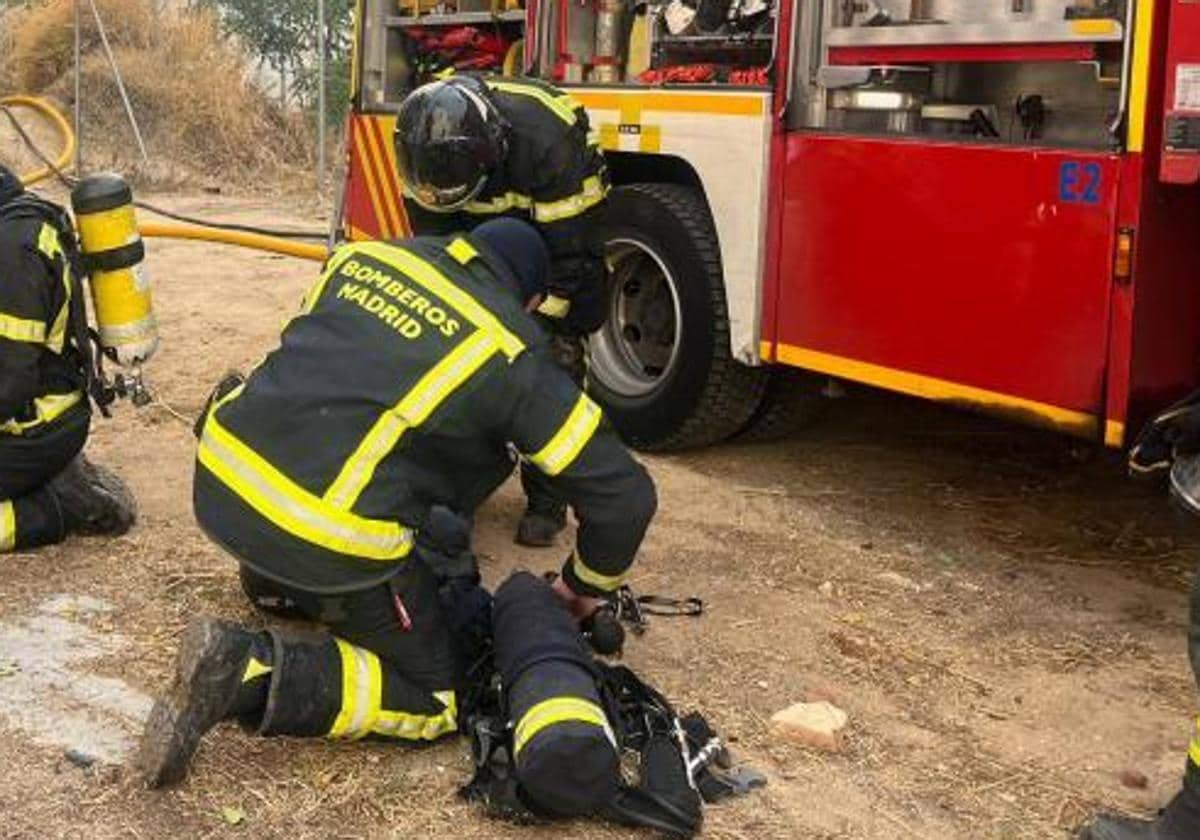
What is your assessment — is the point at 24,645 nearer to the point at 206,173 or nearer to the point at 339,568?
the point at 339,568

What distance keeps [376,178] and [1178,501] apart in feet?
13.0

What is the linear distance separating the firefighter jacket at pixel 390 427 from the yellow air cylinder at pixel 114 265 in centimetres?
141

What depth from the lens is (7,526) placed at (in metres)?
Answer: 3.99

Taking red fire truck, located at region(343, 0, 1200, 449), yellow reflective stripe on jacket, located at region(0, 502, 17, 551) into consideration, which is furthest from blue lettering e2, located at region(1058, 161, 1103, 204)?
yellow reflective stripe on jacket, located at region(0, 502, 17, 551)

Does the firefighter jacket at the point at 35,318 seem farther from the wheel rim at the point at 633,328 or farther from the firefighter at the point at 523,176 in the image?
the wheel rim at the point at 633,328

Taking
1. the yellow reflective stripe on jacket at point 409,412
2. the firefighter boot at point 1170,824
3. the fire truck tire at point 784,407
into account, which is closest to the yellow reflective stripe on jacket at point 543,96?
the fire truck tire at point 784,407

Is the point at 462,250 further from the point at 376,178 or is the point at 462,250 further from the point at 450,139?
the point at 376,178

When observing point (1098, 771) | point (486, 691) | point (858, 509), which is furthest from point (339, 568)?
point (858, 509)

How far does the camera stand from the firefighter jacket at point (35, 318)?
12.5 ft

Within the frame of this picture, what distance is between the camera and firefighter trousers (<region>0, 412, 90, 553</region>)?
157 inches

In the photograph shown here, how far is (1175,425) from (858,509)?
5.29 ft

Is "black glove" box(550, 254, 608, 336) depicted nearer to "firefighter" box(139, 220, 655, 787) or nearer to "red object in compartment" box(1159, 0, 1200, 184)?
"firefighter" box(139, 220, 655, 787)

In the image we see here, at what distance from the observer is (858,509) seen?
15.9 ft

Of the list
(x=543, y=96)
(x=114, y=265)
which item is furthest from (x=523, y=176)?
(x=114, y=265)
